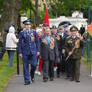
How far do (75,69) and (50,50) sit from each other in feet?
3.17

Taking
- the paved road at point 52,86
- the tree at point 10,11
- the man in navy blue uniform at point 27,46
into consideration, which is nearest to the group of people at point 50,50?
the man in navy blue uniform at point 27,46

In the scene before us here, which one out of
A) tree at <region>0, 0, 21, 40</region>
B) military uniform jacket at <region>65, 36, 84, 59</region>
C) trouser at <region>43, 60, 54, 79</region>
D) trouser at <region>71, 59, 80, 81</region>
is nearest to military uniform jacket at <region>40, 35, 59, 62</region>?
trouser at <region>43, 60, 54, 79</region>

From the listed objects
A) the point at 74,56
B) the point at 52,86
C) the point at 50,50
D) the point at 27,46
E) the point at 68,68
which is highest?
the point at 27,46

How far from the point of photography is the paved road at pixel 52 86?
9602 mm

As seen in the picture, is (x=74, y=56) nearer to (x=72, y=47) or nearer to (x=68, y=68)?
(x=72, y=47)

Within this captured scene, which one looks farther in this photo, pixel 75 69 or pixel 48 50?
pixel 75 69

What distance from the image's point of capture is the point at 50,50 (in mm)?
11188

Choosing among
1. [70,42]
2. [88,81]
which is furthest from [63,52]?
[88,81]

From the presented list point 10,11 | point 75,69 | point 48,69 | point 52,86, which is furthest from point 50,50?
point 10,11

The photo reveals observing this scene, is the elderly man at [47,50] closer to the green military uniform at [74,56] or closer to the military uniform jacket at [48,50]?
the military uniform jacket at [48,50]

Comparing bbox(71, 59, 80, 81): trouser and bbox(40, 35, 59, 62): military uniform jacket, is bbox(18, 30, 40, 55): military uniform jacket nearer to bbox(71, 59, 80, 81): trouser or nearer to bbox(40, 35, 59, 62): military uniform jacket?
bbox(40, 35, 59, 62): military uniform jacket

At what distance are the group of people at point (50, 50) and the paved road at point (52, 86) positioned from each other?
26 cm

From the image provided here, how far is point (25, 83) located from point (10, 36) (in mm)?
4025

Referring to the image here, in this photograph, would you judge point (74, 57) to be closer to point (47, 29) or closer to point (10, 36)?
point (47, 29)
